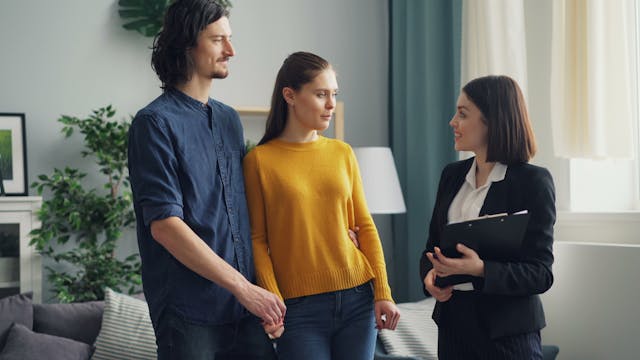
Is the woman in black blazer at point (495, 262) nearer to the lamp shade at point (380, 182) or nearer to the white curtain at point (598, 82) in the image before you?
the white curtain at point (598, 82)

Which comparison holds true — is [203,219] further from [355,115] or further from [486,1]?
[355,115]

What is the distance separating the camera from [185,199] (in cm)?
152

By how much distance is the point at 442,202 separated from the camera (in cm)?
184

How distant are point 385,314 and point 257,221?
347 millimetres

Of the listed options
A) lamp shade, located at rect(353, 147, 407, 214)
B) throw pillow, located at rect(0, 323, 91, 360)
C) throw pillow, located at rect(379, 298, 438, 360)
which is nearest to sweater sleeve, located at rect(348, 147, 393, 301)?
throw pillow, located at rect(379, 298, 438, 360)

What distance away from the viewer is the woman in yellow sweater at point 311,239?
1.63 metres

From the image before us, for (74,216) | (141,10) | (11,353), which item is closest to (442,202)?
(11,353)

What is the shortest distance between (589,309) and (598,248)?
21 centimetres

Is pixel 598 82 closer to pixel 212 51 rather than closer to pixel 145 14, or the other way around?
pixel 212 51

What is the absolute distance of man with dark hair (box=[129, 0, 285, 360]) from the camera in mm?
1466

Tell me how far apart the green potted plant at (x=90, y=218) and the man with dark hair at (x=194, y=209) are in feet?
6.58

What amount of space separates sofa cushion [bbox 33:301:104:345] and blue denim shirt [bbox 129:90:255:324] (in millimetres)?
1655

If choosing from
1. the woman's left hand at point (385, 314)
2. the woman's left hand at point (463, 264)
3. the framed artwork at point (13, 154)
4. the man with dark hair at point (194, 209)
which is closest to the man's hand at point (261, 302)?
the man with dark hair at point (194, 209)

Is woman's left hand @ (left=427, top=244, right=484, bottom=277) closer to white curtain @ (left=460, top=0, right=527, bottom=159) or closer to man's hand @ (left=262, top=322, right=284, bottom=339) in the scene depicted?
man's hand @ (left=262, top=322, right=284, bottom=339)
